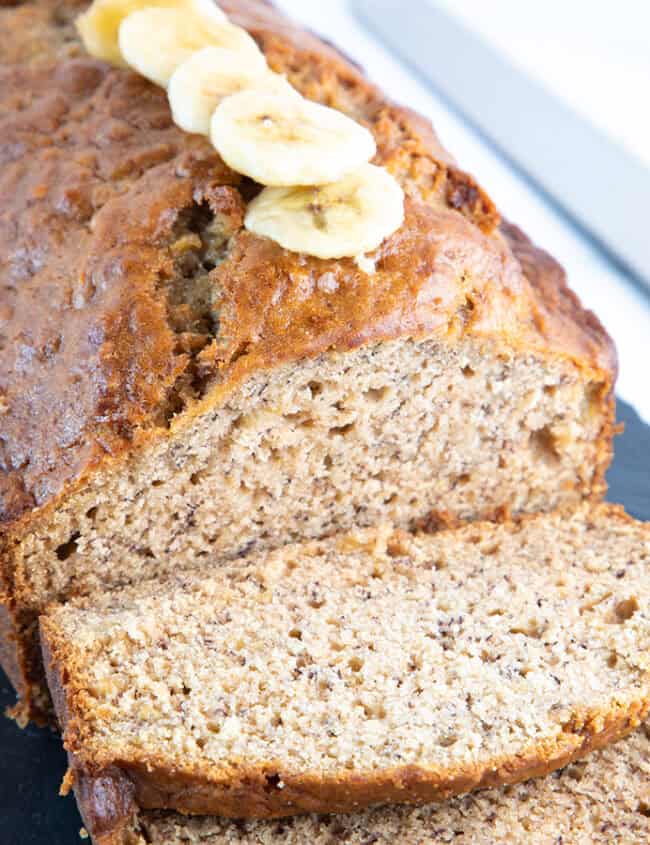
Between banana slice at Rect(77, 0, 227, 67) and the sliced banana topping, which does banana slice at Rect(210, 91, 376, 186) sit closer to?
the sliced banana topping

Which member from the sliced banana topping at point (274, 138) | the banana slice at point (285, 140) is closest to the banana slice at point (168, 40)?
the sliced banana topping at point (274, 138)

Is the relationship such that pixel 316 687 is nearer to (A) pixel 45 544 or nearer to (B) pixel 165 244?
(A) pixel 45 544

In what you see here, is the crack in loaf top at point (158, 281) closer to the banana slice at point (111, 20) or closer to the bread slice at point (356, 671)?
the banana slice at point (111, 20)

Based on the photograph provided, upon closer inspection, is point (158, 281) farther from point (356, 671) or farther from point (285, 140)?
point (356, 671)

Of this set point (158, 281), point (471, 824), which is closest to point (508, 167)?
point (158, 281)

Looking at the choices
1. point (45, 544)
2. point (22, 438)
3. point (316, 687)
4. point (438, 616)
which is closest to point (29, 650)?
point (45, 544)
